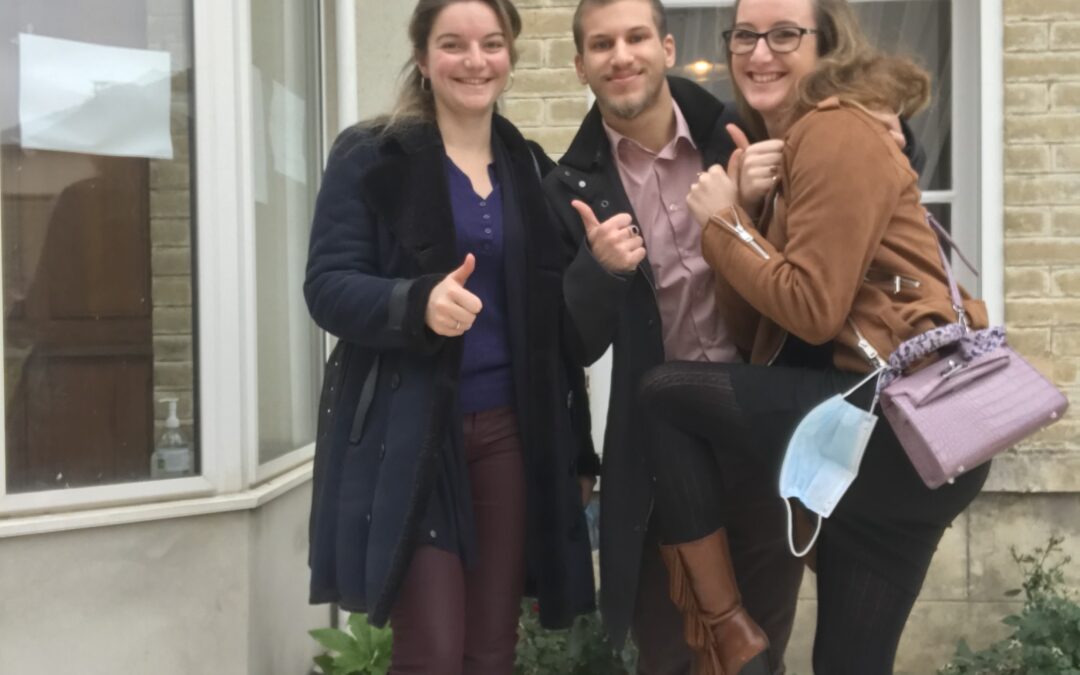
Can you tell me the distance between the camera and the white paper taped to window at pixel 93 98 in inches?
127

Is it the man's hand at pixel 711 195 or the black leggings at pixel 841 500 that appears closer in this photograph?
the black leggings at pixel 841 500

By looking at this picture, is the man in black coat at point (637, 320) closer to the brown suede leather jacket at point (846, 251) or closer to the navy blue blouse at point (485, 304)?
the navy blue blouse at point (485, 304)

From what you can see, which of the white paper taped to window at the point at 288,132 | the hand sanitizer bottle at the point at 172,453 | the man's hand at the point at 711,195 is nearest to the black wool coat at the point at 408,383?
the man's hand at the point at 711,195

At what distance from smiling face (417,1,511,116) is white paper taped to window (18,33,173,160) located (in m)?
1.10

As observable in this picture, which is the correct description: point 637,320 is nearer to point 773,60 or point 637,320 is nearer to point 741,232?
point 741,232

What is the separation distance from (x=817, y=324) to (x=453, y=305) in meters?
0.71

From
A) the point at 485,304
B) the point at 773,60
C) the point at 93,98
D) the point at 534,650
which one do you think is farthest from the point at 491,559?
the point at 93,98

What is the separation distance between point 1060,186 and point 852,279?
7.71 ft

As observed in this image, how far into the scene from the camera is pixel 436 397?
2.60 m

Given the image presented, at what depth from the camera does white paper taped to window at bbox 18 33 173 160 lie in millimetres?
3227

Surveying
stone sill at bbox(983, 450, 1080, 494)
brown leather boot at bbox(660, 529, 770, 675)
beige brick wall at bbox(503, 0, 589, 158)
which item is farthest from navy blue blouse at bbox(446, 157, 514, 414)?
stone sill at bbox(983, 450, 1080, 494)

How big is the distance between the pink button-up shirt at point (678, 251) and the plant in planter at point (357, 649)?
5.05 ft

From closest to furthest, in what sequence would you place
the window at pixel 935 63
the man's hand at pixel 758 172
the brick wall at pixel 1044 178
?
the man's hand at pixel 758 172, the brick wall at pixel 1044 178, the window at pixel 935 63

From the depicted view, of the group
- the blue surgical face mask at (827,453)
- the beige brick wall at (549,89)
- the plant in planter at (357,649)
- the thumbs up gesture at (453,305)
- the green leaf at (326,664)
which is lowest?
the green leaf at (326,664)
